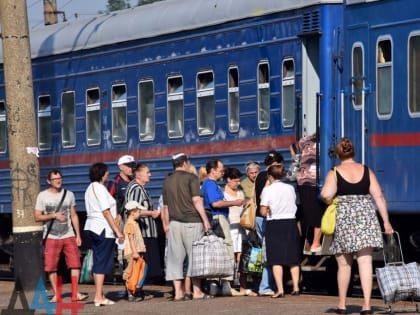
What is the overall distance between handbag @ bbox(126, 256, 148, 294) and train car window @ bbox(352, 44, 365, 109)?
3.13 m

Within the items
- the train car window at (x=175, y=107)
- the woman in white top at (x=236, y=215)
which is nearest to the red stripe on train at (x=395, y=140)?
the woman in white top at (x=236, y=215)

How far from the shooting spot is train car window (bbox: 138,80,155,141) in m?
22.6

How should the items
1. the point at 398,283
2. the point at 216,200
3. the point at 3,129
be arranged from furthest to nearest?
1. the point at 3,129
2. the point at 216,200
3. the point at 398,283

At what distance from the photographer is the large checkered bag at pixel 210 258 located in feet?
56.6

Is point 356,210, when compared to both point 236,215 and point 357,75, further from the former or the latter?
point 236,215

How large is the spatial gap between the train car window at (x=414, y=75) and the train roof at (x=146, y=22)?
69.9 inches

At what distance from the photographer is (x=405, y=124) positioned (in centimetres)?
1667

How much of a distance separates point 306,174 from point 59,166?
7.96m

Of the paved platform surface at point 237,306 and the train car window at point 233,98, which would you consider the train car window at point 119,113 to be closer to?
the train car window at point 233,98

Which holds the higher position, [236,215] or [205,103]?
[205,103]

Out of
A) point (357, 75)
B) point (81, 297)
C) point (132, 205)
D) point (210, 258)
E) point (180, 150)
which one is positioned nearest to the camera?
point (210, 258)

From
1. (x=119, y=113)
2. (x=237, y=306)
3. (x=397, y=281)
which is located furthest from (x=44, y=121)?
(x=397, y=281)

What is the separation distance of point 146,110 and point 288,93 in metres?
4.26

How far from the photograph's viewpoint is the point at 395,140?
16828 mm
